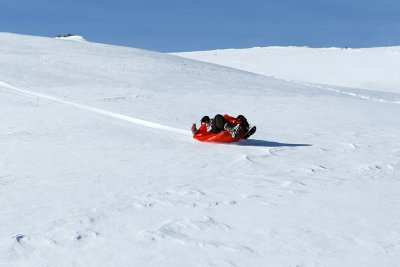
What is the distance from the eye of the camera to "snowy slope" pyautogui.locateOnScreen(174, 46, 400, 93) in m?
29.1

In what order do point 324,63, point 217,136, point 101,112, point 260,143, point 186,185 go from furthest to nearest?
point 324,63
point 101,112
point 260,143
point 217,136
point 186,185

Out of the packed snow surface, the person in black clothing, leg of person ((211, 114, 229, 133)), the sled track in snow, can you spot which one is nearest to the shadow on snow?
the packed snow surface

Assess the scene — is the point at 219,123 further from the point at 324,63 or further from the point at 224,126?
the point at 324,63

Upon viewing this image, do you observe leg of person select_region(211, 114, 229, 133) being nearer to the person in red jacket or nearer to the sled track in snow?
the person in red jacket

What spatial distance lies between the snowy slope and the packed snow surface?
18.0 metres

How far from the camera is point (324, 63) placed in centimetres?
3359

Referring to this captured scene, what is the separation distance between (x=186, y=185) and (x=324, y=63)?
29899mm

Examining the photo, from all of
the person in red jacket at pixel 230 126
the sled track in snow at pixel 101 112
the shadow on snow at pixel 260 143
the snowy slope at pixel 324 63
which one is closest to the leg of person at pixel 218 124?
the person in red jacket at pixel 230 126

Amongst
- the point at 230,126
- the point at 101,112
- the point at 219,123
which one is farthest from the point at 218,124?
the point at 101,112

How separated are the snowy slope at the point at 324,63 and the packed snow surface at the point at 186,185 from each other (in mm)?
18033

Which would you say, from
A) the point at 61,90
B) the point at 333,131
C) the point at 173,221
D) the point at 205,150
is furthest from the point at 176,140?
the point at 61,90

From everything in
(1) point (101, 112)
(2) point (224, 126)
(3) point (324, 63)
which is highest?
(3) point (324, 63)

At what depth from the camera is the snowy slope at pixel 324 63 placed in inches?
1145

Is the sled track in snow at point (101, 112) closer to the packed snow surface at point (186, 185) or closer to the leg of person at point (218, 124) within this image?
the packed snow surface at point (186, 185)
